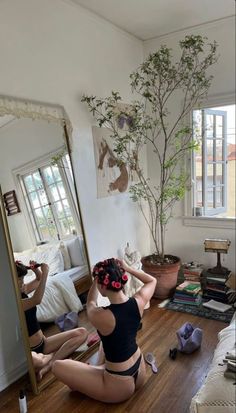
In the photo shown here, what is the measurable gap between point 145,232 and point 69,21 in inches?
91.2

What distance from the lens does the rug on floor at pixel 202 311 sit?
2979 millimetres

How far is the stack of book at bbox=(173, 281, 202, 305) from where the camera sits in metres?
3.26

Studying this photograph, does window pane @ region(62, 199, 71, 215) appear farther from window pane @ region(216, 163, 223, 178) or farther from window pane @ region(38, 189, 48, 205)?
window pane @ region(216, 163, 223, 178)

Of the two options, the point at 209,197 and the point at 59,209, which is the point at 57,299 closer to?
the point at 59,209

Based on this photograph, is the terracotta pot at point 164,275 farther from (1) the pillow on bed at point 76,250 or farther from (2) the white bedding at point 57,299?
(2) the white bedding at point 57,299

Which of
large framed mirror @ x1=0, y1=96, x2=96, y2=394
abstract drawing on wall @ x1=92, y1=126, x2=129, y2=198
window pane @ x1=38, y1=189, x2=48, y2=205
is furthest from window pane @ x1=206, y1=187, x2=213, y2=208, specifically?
window pane @ x1=38, y1=189, x2=48, y2=205

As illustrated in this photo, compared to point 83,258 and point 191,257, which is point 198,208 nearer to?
point 191,257

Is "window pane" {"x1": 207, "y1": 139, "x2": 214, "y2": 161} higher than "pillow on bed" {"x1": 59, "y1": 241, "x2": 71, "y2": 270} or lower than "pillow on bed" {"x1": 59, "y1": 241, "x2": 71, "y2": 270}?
higher

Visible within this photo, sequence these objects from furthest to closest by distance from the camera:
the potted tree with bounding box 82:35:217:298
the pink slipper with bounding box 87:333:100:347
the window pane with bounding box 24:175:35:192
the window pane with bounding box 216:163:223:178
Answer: the window pane with bounding box 216:163:223:178
the potted tree with bounding box 82:35:217:298
the pink slipper with bounding box 87:333:100:347
the window pane with bounding box 24:175:35:192

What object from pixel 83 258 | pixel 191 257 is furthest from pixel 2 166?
pixel 191 257

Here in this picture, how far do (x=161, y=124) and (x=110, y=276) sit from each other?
2171mm

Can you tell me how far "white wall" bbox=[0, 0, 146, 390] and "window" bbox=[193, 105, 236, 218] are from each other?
0.76m

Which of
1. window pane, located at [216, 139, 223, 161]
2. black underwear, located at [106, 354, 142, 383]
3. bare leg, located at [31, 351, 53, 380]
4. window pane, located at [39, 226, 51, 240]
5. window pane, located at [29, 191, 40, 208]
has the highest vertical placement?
window pane, located at [216, 139, 223, 161]

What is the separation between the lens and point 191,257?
377 centimetres
